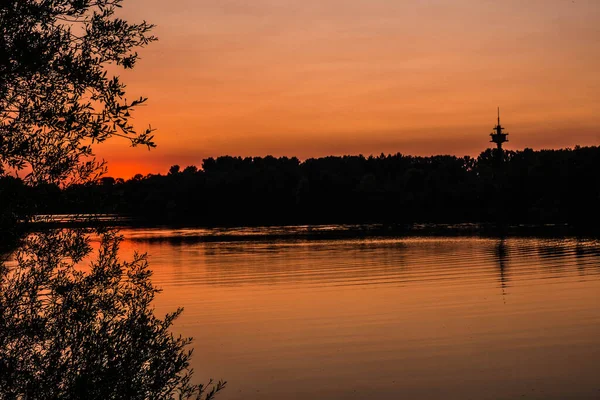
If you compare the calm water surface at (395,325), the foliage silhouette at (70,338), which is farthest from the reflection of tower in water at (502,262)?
the foliage silhouette at (70,338)

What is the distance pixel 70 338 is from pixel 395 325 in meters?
20.5

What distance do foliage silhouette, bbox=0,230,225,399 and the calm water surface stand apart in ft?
26.2

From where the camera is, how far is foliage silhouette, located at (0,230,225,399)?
40.6 feet

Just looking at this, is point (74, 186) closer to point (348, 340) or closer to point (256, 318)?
point (348, 340)

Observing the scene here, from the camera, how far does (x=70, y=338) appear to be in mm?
12938

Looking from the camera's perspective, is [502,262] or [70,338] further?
[502,262]

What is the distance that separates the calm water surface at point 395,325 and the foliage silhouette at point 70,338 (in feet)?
26.2

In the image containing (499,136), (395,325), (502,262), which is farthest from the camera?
(499,136)

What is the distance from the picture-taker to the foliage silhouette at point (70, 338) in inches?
488

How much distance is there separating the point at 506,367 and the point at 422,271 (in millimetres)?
32005

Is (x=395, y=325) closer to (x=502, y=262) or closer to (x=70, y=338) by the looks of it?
(x=70, y=338)

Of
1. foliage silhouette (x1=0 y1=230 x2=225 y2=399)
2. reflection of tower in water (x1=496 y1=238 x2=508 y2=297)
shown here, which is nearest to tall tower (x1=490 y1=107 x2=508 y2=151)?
reflection of tower in water (x1=496 y1=238 x2=508 y2=297)

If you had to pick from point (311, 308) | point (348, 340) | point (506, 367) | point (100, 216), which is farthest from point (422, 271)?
point (100, 216)

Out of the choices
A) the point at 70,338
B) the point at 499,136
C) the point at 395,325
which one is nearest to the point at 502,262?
the point at 395,325
